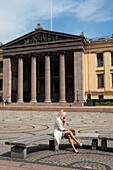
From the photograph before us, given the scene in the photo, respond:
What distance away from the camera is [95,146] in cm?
809

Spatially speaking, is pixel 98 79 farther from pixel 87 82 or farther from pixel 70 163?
pixel 70 163

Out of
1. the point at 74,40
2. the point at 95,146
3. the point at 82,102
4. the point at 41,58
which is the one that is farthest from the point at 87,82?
the point at 95,146

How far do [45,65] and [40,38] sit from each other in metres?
6.40

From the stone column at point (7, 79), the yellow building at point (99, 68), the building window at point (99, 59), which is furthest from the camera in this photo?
the stone column at point (7, 79)

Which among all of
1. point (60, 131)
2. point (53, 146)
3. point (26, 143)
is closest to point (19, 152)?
point (26, 143)

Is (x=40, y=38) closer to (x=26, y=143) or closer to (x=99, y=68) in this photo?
(x=99, y=68)

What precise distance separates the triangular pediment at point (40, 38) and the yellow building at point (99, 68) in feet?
20.3

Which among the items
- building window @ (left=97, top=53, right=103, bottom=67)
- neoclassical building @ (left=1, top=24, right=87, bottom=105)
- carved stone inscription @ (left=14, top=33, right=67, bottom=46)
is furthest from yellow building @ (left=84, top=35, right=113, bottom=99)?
carved stone inscription @ (left=14, top=33, right=67, bottom=46)

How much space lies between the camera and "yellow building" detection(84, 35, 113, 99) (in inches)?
1871

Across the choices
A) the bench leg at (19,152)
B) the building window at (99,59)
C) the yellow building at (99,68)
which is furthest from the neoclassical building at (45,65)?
the bench leg at (19,152)

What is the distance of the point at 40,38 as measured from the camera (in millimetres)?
48125

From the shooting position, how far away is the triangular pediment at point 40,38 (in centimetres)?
4584

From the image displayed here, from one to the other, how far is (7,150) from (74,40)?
38.9 meters

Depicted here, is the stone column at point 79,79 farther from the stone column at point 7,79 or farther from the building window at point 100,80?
the stone column at point 7,79
